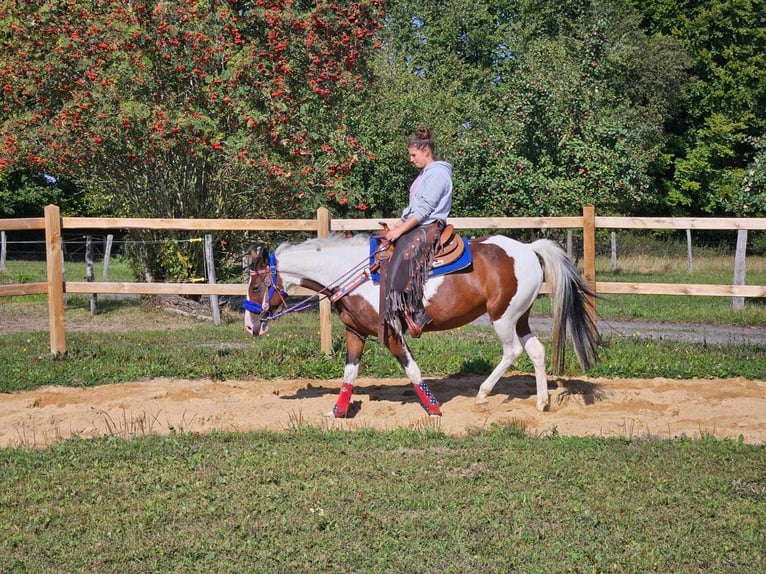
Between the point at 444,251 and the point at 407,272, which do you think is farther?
the point at 444,251

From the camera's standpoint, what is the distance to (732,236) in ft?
117

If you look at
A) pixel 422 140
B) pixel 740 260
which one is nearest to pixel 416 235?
pixel 422 140

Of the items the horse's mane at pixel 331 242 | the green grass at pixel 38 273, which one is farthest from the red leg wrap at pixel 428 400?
the green grass at pixel 38 273

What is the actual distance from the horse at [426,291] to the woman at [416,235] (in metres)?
0.19

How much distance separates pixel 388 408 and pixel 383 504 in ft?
9.78

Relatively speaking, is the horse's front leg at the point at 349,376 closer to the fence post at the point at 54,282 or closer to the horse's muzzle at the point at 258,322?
the horse's muzzle at the point at 258,322

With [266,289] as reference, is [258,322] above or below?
below

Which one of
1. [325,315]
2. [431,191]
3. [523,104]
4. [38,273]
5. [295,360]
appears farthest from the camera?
[38,273]

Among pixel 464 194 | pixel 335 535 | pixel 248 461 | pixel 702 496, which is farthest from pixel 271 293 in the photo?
pixel 464 194

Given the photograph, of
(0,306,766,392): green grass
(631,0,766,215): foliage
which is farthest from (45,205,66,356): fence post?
(631,0,766,215): foliage

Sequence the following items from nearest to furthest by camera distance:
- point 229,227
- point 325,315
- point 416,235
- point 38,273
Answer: point 416,235, point 325,315, point 229,227, point 38,273

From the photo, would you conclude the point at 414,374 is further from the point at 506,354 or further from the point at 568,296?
the point at 568,296

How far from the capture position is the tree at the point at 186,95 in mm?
13945

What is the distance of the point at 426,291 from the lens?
7.82m
